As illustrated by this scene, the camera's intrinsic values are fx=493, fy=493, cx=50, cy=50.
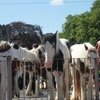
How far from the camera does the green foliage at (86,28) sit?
57.7 meters

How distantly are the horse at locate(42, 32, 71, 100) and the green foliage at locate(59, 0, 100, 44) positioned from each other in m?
40.5

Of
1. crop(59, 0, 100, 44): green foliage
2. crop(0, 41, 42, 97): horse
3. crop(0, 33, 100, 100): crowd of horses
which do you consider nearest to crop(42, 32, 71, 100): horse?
crop(0, 33, 100, 100): crowd of horses

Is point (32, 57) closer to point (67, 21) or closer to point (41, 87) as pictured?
point (41, 87)

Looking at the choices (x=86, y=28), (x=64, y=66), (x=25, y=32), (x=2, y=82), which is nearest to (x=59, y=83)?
(x=64, y=66)

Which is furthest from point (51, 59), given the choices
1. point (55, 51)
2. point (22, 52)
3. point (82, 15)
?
point (82, 15)

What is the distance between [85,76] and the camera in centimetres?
1471

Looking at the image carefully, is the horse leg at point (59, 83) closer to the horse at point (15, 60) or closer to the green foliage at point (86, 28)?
the horse at point (15, 60)

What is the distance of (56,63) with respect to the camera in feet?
46.2

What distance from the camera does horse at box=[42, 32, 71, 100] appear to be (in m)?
13.8

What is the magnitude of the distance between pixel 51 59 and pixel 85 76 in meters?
1.43

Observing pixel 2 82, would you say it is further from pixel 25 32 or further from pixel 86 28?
pixel 86 28

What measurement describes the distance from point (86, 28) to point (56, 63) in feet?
151

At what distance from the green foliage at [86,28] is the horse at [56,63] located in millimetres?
40517

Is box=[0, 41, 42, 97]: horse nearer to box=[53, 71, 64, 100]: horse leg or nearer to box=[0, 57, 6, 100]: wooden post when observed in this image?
box=[53, 71, 64, 100]: horse leg
